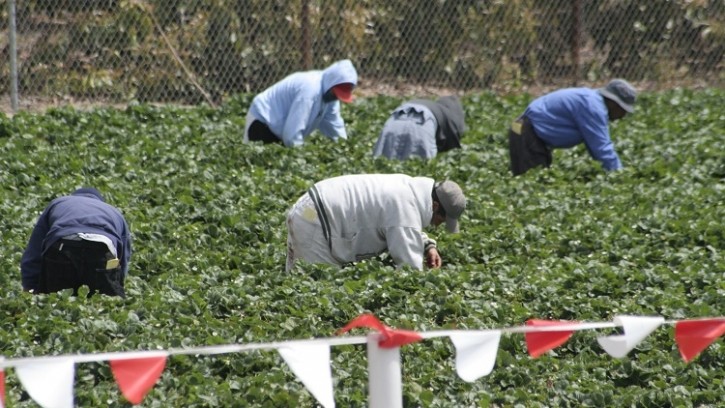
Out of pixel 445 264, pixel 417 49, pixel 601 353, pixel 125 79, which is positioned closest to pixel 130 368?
pixel 601 353

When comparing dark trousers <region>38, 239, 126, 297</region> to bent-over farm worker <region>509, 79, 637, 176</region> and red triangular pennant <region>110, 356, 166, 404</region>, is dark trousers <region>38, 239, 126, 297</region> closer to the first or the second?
red triangular pennant <region>110, 356, 166, 404</region>

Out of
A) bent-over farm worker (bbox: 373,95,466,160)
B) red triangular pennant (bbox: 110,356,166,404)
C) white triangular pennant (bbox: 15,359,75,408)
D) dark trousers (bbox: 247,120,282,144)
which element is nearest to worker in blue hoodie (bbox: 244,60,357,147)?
dark trousers (bbox: 247,120,282,144)

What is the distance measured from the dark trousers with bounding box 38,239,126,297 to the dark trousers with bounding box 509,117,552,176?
476 cm

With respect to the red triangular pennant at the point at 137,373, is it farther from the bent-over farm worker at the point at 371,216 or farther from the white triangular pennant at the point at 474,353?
the bent-over farm worker at the point at 371,216

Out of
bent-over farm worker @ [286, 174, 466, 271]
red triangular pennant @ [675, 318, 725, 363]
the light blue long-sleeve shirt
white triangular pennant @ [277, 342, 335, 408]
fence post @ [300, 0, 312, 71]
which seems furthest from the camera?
fence post @ [300, 0, 312, 71]

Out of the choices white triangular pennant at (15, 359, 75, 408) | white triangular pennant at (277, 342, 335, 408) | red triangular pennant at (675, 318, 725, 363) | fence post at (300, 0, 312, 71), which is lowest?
fence post at (300, 0, 312, 71)

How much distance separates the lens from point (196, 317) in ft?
22.2

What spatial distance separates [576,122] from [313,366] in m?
7.11

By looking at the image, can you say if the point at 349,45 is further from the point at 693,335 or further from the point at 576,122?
the point at 693,335

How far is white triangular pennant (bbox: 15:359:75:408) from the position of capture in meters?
3.98

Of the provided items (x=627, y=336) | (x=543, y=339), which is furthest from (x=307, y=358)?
(x=627, y=336)

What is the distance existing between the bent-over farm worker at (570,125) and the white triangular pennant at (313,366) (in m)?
6.88

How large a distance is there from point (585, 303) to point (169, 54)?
302 inches

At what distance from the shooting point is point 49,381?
4020mm
